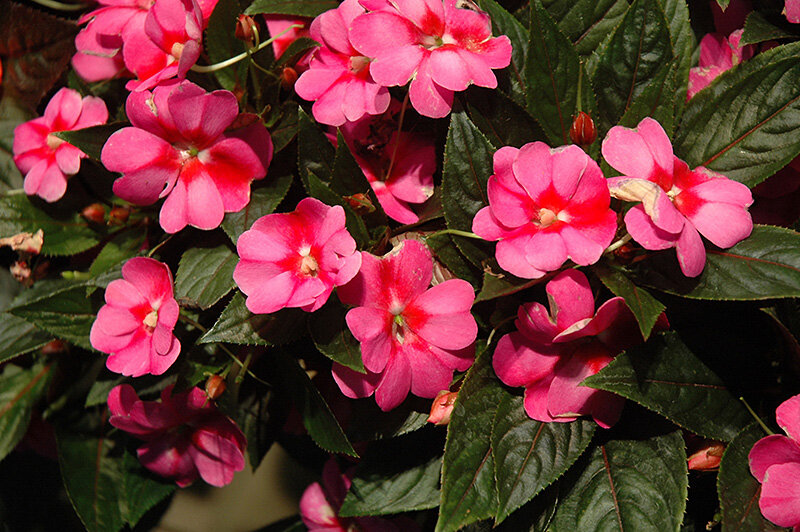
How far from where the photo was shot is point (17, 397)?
1142mm

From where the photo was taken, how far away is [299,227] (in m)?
0.75

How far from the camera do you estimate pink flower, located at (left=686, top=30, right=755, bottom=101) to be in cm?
→ 89

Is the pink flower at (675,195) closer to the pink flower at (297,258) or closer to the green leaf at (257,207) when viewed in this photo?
the pink flower at (297,258)

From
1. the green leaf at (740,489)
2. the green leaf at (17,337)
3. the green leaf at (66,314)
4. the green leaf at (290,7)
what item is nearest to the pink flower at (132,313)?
the green leaf at (66,314)

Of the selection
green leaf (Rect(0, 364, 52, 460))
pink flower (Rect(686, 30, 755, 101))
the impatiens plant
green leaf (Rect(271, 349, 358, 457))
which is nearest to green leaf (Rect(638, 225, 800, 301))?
the impatiens plant

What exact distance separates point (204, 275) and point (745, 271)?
628 millimetres

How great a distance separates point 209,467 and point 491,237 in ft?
2.01

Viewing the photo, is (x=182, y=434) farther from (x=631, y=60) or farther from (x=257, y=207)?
(x=631, y=60)

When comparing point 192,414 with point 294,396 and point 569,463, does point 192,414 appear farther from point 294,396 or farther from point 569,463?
point 569,463

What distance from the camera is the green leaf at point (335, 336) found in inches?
28.8

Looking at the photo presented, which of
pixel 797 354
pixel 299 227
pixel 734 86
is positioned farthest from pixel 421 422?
pixel 734 86

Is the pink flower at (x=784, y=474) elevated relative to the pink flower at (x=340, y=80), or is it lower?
lower

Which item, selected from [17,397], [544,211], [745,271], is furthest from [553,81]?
[17,397]

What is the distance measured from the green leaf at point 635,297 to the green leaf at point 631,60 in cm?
21
